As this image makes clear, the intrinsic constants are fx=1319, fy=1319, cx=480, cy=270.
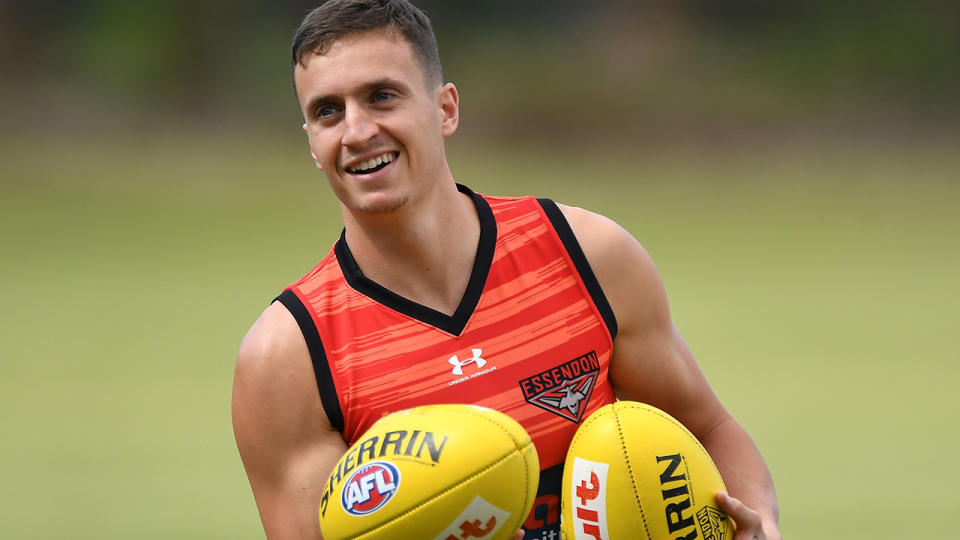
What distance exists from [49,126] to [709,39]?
10789 mm

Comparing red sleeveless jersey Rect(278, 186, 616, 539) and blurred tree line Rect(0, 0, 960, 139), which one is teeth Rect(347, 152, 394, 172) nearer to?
red sleeveless jersey Rect(278, 186, 616, 539)

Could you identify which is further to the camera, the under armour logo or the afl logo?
the under armour logo

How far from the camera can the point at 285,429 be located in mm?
3020

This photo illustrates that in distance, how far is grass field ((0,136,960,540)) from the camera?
7535mm

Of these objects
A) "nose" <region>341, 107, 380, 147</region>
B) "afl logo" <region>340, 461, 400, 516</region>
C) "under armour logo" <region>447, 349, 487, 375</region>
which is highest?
"nose" <region>341, 107, 380, 147</region>

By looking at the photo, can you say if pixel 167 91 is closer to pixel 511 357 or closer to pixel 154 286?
pixel 154 286

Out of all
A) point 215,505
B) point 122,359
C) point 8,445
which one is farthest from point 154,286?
point 215,505

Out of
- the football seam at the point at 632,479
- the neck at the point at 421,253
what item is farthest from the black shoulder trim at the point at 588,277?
the football seam at the point at 632,479

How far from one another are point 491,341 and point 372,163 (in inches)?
19.9

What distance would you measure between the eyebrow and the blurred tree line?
17313mm

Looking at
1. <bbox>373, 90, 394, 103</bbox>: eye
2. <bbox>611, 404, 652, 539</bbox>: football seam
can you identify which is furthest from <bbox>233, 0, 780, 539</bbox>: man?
<bbox>611, 404, 652, 539</bbox>: football seam

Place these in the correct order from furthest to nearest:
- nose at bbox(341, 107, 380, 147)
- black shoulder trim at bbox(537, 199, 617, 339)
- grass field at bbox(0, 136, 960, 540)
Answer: grass field at bbox(0, 136, 960, 540)
black shoulder trim at bbox(537, 199, 617, 339)
nose at bbox(341, 107, 380, 147)

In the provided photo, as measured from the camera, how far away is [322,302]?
10.2 ft

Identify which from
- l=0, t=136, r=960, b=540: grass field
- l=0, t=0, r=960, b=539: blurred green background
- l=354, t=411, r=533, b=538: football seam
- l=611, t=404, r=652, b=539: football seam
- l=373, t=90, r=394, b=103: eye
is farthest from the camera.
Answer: l=0, t=0, r=960, b=539: blurred green background
